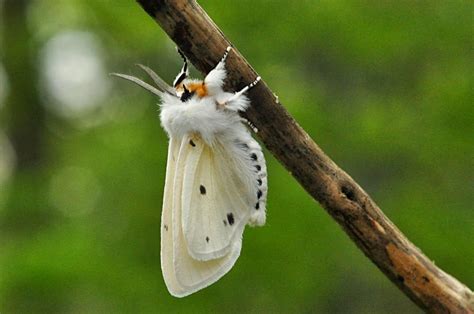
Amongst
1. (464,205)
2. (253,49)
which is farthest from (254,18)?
(464,205)

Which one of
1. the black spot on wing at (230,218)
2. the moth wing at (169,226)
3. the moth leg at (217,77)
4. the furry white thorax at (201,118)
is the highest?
the moth leg at (217,77)

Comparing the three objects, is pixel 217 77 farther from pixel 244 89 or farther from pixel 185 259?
pixel 185 259

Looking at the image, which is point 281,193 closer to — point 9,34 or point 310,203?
point 310,203

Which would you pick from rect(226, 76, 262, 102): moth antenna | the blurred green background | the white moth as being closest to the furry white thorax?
the white moth

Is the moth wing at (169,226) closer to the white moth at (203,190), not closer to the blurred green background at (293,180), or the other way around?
the white moth at (203,190)

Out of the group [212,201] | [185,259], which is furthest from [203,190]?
[185,259]

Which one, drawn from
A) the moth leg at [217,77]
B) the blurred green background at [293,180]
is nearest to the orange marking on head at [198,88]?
the moth leg at [217,77]
